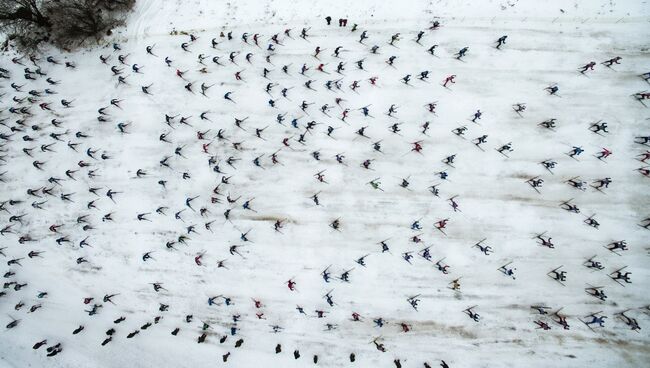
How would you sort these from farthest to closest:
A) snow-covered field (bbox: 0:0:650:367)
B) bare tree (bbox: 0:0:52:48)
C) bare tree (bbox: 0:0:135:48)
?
bare tree (bbox: 0:0:52:48) < bare tree (bbox: 0:0:135:48) < snow-covered field (bbox: 0:0:650:367)

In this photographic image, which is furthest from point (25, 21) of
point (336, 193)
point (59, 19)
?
point (336, 193)

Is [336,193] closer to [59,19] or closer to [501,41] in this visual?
[501,41]

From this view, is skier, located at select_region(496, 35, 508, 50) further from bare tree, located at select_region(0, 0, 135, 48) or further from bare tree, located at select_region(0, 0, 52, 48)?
bare tree, located at select_region(0, 0, 52, 48)

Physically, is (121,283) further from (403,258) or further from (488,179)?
(488,179)

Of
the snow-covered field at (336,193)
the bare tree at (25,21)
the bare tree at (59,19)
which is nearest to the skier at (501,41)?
the snow-covered field at (336,193)

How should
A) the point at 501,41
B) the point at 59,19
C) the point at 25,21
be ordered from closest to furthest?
the point at 501,41 → the point at 59,19 → the point at 25,21

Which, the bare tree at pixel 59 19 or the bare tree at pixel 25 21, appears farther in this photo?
the bare tree at pixel 25 21

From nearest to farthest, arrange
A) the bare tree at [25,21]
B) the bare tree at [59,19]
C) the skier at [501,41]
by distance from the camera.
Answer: the skier at [501,41], the bare tree at [59,19], the bare tree at [25,21]

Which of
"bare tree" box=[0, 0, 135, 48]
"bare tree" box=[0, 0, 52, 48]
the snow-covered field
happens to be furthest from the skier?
"bare tree" box=[0, 0, 52, 48]

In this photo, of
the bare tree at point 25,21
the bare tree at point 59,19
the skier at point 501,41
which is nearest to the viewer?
the skier at point 501,41

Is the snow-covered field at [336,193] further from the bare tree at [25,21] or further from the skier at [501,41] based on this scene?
the bare tree at [25,21]
